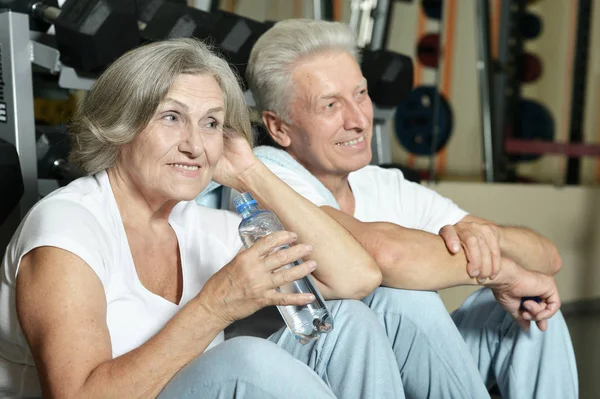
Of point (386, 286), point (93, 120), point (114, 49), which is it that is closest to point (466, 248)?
point (386, 286)

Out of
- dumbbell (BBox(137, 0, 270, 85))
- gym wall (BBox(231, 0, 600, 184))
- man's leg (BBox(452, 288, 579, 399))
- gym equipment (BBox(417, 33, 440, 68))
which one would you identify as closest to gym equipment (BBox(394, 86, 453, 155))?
gym wall (BBox(231, 0, 600, 184))

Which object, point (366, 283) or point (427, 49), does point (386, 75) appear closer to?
point (366, 283)

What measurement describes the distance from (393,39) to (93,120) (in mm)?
3923

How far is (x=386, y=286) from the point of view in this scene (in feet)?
4.42

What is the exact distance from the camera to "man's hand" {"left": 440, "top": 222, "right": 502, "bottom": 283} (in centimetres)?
137

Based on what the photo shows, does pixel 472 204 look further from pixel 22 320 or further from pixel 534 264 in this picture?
pixel 22 320

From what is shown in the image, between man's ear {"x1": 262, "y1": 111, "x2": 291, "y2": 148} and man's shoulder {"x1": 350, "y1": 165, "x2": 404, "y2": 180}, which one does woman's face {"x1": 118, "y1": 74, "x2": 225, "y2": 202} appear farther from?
man's shoulder {"x1": 350, "y1": 165, "x2": 404, "y2": 180}

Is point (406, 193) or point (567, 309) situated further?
point (567, 309)

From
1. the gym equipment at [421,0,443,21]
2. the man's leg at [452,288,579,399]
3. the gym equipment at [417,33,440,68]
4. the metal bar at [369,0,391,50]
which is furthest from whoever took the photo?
the gym equipment at [417,33,440,68]

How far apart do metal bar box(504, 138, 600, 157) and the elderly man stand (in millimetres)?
2393

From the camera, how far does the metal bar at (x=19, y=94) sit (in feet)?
4.87

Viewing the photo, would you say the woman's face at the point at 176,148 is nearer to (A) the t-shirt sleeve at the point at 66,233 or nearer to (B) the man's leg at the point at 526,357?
(A) the t-shirt sleeve at the point at 66,233

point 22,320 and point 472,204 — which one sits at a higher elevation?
point 22,320

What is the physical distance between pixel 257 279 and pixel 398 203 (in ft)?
2.49
